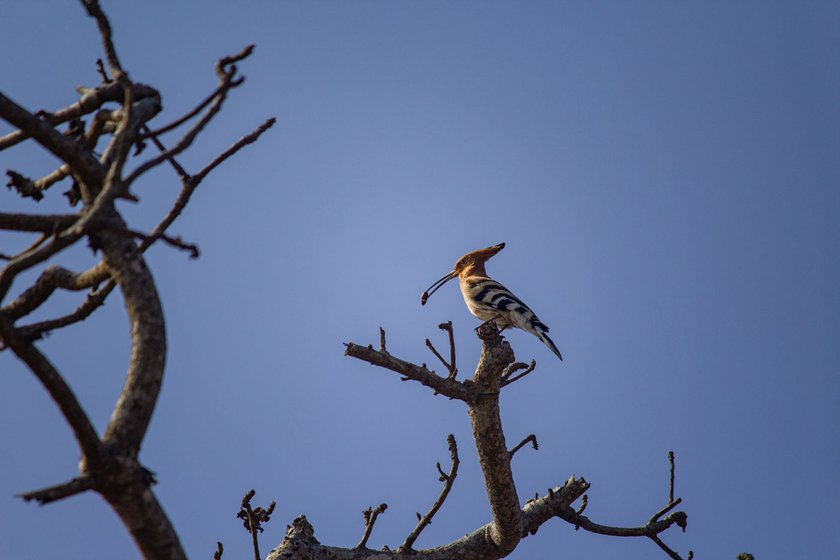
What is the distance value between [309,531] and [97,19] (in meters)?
3.22

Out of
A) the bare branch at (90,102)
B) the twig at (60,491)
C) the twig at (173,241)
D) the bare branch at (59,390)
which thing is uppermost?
the bare branch at (90,102)

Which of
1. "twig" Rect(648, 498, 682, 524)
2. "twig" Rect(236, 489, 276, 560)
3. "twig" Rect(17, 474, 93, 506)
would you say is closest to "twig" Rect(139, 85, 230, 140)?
"twig" Rect(17, 474, 93, 506)

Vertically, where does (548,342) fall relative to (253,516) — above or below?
above

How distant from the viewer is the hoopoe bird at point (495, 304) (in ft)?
23.2

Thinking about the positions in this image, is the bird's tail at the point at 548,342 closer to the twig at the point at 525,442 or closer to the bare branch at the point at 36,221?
Result: the twig at the point at 525,442

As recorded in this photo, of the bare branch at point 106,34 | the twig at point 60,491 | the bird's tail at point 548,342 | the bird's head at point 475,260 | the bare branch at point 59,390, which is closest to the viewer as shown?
the twig at point 60,491

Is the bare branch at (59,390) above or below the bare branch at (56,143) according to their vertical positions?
below

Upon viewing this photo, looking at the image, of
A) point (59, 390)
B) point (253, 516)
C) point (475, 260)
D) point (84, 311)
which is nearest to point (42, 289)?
point (84, 311)

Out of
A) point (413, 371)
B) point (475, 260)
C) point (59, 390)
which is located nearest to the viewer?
point (59, 390)

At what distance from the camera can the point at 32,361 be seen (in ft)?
8.20

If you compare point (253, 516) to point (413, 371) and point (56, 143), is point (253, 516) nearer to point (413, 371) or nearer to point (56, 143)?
point (413, 371)

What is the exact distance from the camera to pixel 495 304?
7.43 m

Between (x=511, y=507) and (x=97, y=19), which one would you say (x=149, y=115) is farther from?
(x=511, y=507)

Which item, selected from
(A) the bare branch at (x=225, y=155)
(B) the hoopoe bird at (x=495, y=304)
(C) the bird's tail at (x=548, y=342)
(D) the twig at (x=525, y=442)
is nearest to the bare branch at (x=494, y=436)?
(D) the twig at (x=525, y=442)
